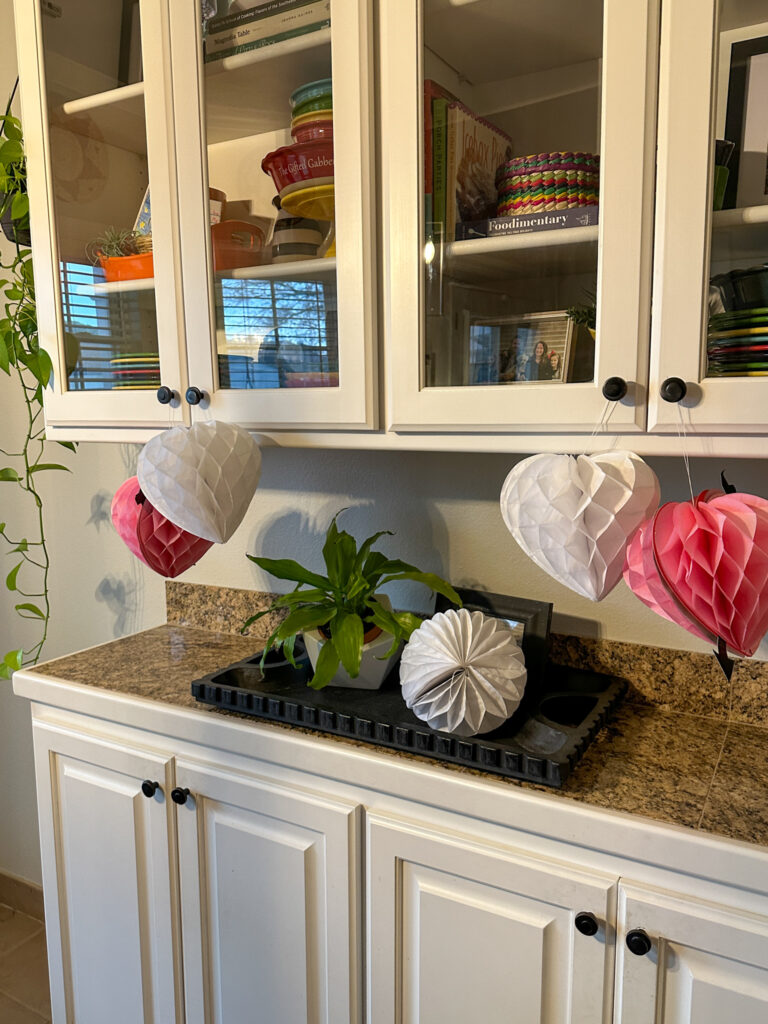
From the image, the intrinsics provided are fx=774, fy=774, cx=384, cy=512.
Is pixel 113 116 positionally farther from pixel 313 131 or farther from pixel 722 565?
pixel 722 565

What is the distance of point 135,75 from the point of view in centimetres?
132

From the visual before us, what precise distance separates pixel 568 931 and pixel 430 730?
0.30 m

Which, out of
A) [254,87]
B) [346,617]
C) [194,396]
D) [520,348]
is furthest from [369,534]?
[254,87]

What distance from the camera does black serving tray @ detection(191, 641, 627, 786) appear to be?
1033 millimetres

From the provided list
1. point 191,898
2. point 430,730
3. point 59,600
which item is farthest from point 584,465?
point 59,600

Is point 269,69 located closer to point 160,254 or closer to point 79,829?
point 160,254

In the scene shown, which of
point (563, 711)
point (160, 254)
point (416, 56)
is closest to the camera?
point (416, 56)

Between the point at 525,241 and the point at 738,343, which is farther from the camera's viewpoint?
the point at 525,241

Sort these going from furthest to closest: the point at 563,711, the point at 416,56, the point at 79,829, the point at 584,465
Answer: the point at 79,829, the point at 563,711, the point at 416,56, the point at 584,465

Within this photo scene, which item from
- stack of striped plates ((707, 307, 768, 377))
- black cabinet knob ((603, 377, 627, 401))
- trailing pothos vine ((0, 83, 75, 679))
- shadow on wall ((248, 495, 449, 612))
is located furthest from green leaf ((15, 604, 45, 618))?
stack of striped plates ((707, 307, 768, 377))

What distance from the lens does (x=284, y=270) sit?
1242 mm

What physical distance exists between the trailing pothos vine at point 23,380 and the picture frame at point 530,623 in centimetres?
95

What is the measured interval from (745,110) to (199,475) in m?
0.84

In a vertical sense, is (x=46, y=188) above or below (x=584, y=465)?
above
